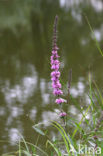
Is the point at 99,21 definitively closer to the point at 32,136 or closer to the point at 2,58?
the point at 2,58

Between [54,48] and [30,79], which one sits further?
[30,79]

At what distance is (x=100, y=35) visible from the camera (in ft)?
52.1

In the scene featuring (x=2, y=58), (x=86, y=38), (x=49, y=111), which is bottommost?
(x=49, y=111)

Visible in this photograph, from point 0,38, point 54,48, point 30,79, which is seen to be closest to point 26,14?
point 0,38

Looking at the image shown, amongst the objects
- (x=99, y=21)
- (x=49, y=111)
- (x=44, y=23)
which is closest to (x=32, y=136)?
(x=49, y=111)

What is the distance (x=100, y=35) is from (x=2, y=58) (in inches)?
263

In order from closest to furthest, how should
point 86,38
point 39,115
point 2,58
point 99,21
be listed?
point 39,115, point 2,58, point 86,38, point 99,21

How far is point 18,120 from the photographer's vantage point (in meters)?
5.00

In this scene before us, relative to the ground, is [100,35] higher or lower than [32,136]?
higher

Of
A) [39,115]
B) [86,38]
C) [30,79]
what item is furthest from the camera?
[86,38]

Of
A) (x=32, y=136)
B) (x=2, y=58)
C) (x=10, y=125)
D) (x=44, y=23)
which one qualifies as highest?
(x=44, y=23)

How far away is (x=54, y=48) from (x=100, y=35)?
1397 cm

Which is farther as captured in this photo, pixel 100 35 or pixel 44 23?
pixel 44 23

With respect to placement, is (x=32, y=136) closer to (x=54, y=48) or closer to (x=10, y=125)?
(x=10, y=125)
